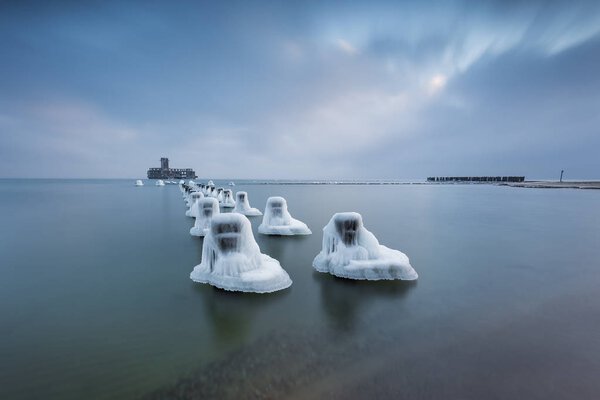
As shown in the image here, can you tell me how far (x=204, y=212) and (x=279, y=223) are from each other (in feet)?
15.0

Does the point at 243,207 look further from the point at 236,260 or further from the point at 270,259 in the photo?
the point at 236,260

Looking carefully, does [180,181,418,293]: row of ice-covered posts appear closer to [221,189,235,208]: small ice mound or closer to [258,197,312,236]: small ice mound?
[258,197,312,236]: small ice mound

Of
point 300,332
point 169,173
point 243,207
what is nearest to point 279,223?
point 243,207

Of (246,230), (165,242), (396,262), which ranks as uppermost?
(246,230)

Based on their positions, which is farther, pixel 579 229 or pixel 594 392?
pixel 579 229

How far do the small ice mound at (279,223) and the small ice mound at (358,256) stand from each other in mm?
7201

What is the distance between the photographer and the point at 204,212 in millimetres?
16375

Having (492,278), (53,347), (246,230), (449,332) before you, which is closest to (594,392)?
(449,332)

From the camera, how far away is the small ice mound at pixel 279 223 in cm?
1677

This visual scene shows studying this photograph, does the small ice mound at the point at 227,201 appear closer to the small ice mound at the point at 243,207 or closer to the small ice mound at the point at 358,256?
the small ice mound at the point at 243,207

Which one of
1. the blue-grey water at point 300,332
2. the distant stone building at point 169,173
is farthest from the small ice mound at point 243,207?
the distant stone building at point 169,173

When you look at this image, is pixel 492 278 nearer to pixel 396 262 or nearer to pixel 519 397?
pixel 396 262

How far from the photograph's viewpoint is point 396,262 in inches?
354

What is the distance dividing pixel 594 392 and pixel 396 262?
4948mm
